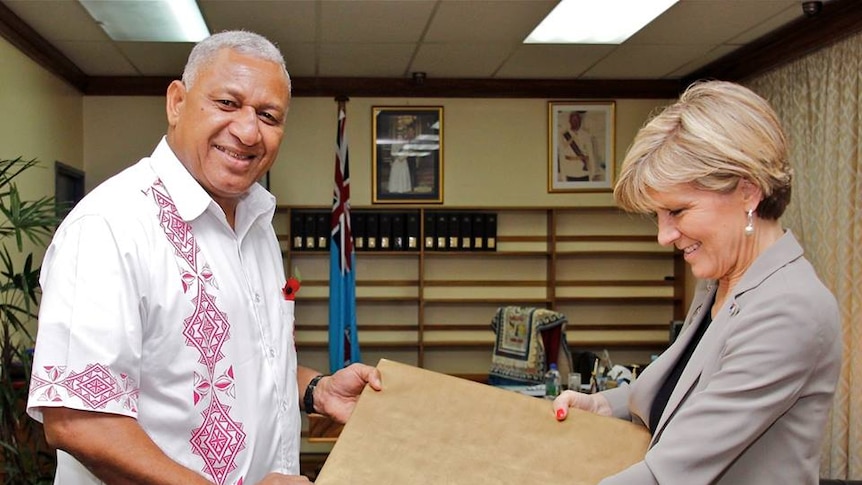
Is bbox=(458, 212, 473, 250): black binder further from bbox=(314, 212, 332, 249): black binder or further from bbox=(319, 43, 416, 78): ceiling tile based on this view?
bbox=(319, 43, 416, 78): ceiling tile

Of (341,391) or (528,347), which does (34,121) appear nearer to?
(528,347)

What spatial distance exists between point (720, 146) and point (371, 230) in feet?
17.8

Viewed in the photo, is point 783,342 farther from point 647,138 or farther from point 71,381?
point 71,381

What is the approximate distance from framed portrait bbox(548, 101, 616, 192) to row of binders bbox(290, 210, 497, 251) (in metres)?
0.81

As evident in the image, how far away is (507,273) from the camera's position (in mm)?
6801

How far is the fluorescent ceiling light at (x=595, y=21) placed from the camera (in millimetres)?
4461

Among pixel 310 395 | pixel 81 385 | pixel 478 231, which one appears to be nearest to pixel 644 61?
pixel 478 231

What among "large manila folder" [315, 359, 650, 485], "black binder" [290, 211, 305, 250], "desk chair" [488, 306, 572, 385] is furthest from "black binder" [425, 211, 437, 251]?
"large manila folder" [315, 359, 650, 485]

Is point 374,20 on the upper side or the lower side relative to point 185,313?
upper

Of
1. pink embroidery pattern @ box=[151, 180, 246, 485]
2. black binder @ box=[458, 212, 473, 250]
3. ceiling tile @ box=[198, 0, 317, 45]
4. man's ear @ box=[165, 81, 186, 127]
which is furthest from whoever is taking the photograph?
black binder @ box=[458, 212, 473, 250]

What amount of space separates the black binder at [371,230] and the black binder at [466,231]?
0.73 m

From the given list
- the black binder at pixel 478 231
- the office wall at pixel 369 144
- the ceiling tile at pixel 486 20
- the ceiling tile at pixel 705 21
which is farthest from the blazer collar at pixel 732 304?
the office wall at pixel 369 144

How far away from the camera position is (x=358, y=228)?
6.56 meters

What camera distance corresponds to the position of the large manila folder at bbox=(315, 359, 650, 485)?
4.23ft
